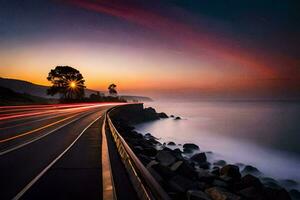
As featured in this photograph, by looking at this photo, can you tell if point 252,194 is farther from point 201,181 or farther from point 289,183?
point 289,183

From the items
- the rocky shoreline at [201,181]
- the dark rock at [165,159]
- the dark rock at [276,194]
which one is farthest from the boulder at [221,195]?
the dark rock at [276,194]

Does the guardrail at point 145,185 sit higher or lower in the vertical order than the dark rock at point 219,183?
higher

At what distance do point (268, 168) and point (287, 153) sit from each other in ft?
34.5

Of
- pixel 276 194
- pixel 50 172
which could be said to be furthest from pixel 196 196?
pixel 276 194

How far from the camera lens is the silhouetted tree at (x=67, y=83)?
8081 cm

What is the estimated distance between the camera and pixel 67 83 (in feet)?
275

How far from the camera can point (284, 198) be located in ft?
38.8

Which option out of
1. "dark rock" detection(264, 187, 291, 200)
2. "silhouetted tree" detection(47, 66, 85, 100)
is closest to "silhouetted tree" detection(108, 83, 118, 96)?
"silhouetted tree" detection(47, 66, 85, 100)

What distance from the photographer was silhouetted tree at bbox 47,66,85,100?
80.8 metres

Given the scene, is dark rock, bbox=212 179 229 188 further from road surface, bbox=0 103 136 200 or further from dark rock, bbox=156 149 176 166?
road surface, bbox=0 103 136 200

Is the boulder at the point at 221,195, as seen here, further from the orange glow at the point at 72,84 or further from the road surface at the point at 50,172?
the orange glow at the point at 72,84

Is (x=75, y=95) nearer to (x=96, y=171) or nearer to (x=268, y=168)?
(x=268, y=168)

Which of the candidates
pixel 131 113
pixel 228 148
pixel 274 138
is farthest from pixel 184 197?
pixel 131 113

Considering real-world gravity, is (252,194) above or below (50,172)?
below
